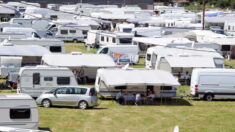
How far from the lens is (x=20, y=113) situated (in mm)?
17922

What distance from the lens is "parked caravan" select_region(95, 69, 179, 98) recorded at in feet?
84.9

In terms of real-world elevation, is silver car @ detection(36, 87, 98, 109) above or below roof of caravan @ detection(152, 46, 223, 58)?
below

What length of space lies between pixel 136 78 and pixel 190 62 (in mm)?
6785

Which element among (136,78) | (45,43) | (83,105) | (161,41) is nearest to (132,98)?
(136,78)

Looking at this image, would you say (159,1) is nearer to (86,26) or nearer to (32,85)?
(86,26)

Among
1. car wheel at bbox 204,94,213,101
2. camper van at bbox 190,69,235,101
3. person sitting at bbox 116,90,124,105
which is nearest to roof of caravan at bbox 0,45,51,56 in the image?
person sitting at bbox 116,90,124,105

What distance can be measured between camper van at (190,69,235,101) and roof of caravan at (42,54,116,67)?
17.7 ft

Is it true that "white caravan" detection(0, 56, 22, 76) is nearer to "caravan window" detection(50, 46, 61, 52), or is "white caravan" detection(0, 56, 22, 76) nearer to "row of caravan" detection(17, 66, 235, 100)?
"row of caravan" detection(17, 66, 235, 100)

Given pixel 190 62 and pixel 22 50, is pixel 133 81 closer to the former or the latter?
pixel 190 62

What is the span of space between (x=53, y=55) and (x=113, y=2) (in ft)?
233

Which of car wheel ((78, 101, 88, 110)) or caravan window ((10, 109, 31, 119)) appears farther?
car wheel ((78, 101, 88, 110))

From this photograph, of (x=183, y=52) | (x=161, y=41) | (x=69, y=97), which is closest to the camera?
(x=69, y=97)

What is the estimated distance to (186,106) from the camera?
2559cm

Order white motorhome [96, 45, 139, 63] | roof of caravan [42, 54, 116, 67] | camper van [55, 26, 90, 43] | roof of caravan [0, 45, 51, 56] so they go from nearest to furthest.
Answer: roof of caravan [42, 54, 116, 67], roof of caravan [0, 45, 51, 56], white motorhome [96, 45, 139, 63], camper van [55, 26, 90, 43]
